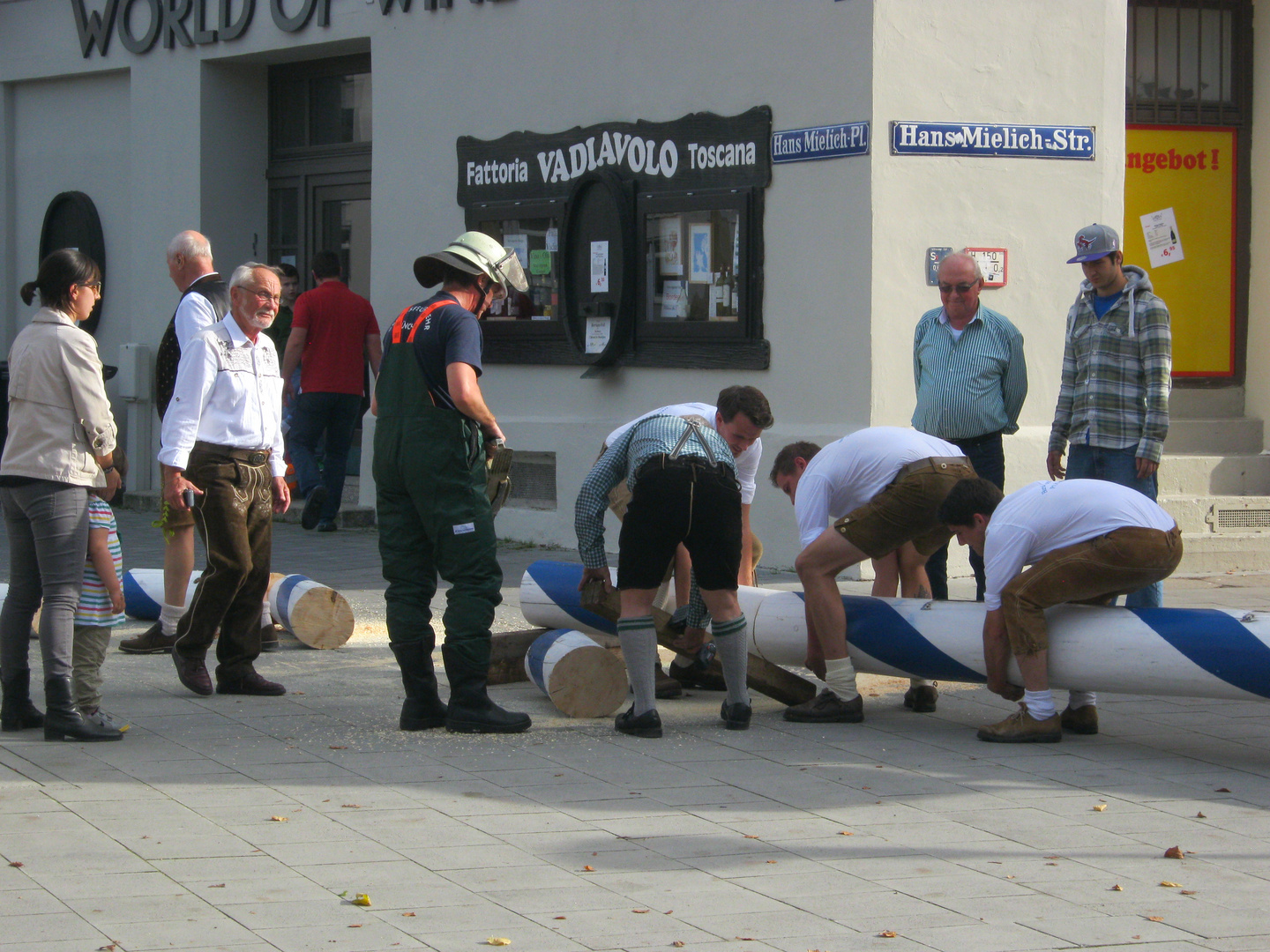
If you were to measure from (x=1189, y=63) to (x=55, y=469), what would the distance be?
8.90m

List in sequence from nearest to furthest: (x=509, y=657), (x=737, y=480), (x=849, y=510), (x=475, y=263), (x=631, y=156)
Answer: (x=475, y=263) → (x=737, y=480) → (x=849, y=510) → (x=509, y=657) → (x=631, y=156)

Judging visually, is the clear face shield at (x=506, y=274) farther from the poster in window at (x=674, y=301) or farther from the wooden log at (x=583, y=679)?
the poster in window at (x=674, y=301)

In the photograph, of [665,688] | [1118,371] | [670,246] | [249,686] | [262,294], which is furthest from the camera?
[670,246]

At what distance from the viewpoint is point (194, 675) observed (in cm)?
718

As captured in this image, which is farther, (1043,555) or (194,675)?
(194,675)

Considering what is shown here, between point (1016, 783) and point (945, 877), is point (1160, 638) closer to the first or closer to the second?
point (1016, 783)

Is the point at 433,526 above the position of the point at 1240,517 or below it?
above

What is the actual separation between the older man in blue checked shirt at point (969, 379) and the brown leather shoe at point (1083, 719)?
1.84m

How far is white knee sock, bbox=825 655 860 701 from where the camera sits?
6.85m

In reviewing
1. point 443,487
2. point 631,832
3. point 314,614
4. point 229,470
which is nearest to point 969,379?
point 443,487

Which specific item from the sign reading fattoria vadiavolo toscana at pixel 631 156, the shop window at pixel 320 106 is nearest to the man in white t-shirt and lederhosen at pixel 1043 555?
the sign reading fattoria vadiavolo toscana at pixel 631 156

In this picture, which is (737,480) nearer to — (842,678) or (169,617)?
(842,678)

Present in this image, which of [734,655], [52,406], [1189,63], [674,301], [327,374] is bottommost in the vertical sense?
[734,655]

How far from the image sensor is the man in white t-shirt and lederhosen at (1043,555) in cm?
629
